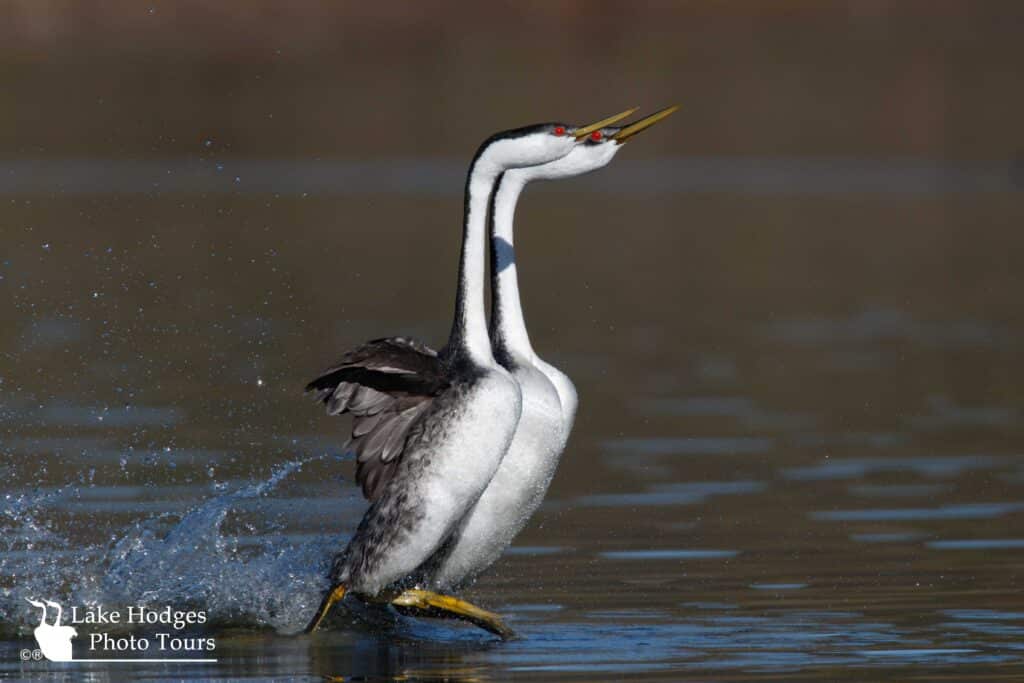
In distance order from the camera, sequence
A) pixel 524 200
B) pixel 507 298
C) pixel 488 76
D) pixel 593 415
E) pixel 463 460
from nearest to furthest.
A: pixel 463 460 → pixel 507 298 → pixel 593 415 → pixel 524 200 → pixel 488 76

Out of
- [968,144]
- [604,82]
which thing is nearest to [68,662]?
[968,144]

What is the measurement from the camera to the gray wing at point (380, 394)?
1003 cm

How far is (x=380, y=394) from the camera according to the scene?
10.3 meters

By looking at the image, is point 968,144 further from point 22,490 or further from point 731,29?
point 22,490

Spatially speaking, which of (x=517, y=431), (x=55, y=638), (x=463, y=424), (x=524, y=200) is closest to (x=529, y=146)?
(x=517, y=431)

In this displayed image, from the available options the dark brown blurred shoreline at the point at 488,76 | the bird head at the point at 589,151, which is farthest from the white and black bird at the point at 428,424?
the dark brown blurred shoreline at the point at 488,76

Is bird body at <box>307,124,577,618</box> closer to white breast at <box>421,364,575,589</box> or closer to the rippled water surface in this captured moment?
white breast at <box>421,364,575,589</box>

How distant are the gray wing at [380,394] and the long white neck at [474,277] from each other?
0.19 m

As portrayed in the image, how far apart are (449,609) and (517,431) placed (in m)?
0.87

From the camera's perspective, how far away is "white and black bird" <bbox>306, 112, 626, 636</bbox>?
9891 mm

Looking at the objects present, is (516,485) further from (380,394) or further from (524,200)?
(524,200)

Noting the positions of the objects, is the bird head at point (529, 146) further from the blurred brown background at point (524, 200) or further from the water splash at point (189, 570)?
the blurred brown background at point (524, 200)

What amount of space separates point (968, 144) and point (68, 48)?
2115 cm

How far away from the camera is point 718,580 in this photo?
1089 centimetres
